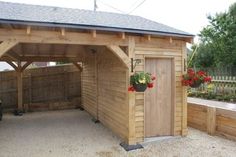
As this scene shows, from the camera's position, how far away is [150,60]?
6535 millimetres

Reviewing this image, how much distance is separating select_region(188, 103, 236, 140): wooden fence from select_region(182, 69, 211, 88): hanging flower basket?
98 cm

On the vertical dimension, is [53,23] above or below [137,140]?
above

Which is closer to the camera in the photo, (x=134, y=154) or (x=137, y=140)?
(x=134, y=154)

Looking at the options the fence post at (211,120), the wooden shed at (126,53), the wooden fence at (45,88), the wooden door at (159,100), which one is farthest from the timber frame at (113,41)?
the wooden fence at (45,88)

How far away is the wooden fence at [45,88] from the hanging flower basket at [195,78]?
6.92 meters

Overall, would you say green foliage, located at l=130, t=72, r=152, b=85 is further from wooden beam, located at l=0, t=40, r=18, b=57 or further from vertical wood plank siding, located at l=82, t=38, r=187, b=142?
wooden beam, located at l=0, t=40, r=18, b=57

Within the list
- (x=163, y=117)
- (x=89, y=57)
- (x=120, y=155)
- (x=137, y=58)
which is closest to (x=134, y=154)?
(x=120, y=155)

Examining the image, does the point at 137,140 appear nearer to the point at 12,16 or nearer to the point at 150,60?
the point at 150,60

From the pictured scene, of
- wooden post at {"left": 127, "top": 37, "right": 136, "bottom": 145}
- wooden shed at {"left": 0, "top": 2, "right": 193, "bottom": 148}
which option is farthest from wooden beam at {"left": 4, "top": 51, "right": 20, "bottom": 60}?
wooden post at {"left": 127, "top": 37, "right": 136, "bottom": 145}

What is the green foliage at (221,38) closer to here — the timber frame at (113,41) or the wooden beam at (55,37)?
the timber frame at (113,41)

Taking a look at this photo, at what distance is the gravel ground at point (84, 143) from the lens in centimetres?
570

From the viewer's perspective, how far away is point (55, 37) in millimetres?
5500

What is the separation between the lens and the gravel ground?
18.7ft

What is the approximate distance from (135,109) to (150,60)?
1.32m
